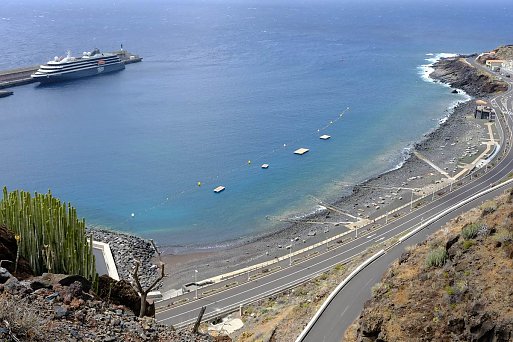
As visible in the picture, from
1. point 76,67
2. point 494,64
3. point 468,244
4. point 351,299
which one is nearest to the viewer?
point 468,244

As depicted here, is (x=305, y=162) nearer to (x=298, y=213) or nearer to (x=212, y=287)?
(x=298, y=213)

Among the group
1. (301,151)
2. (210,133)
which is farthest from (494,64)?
(210,133)

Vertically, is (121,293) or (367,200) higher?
(121,293)

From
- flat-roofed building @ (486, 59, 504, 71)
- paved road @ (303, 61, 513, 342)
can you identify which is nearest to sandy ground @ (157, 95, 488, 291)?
paved road @ (303, 61, 513, 342)

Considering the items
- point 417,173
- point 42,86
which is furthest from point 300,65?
point 417,173

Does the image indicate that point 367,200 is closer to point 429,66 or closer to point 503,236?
point 503,236

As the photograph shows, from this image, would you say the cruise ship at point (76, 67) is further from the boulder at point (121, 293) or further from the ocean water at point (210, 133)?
the boulder at point (121, 293)
